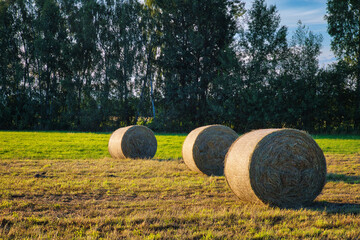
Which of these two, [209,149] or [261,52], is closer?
[209,149]

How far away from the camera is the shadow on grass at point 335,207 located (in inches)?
234

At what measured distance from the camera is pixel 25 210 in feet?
19.7

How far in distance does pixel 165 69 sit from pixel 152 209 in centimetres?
3023

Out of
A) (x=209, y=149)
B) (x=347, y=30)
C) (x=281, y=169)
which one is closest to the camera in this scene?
(x=281, y=169)

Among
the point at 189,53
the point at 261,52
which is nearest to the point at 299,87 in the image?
the point at 261,52

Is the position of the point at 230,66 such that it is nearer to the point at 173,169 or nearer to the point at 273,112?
the point at 273,112

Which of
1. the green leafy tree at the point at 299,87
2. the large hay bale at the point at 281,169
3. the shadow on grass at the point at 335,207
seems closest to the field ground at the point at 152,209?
the shadow on grass at the point at 335,207

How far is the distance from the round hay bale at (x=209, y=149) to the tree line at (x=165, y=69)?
2206 centimetres

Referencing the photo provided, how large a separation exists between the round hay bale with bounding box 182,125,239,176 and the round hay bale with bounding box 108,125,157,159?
349cm

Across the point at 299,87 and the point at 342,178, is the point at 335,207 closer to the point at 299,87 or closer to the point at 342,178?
the point at 342,178

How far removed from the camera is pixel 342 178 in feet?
31.2

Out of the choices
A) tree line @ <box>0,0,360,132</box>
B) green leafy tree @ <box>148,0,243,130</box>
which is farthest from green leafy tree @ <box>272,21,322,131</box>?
green leafy tree @ <box>148,0,243,130</box>

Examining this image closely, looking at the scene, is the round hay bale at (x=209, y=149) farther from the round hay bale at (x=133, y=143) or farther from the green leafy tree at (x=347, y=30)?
the green leafy tree at (x=347, y=30)

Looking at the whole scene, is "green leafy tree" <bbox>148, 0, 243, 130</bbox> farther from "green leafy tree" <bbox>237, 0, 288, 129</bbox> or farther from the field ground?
the field ground
